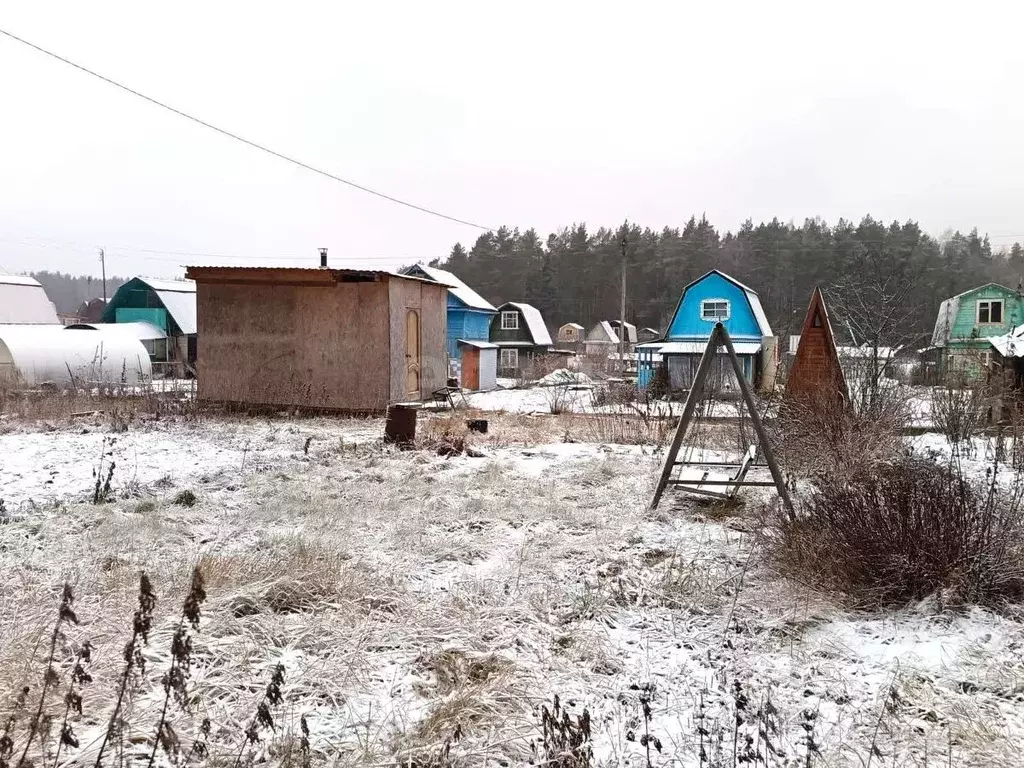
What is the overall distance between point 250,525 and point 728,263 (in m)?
65.1

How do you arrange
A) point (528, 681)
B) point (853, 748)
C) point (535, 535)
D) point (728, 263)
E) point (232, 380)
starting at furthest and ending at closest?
point (728, 263), point (232, 380), point (535, 535), point (528, 681), point (853, 748)

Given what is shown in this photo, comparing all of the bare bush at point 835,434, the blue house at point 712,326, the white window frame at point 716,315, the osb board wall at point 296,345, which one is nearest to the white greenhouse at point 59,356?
the osb board wall at point 296,345

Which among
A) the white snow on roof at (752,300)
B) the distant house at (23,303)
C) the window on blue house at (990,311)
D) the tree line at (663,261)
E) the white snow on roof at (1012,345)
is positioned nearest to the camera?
the white snow on roof at (1012,345)

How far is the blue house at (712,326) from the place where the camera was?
2512cm

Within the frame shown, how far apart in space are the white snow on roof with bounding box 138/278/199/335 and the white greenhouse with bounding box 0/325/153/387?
884cm

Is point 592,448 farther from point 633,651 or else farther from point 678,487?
point 633,651

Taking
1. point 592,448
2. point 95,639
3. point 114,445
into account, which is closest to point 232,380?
point 114,445

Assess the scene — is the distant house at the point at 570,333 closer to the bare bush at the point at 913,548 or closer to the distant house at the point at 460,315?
the distant house at the point at 460,315

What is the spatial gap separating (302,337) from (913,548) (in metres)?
12.7

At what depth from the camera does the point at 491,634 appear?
3496 mm

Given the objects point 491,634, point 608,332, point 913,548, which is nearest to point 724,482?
point 913,548

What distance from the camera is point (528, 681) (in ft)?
9.94

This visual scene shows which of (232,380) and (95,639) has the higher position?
(232,380)

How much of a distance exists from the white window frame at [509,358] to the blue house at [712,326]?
12315 mm
